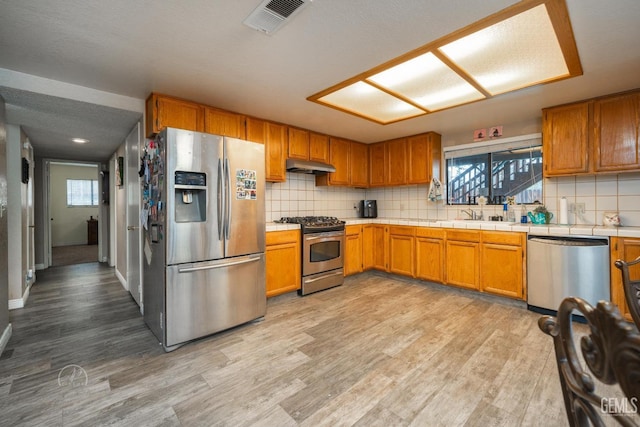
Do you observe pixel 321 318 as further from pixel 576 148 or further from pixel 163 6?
pixel 576 148

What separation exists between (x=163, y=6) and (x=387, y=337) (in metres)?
2.82

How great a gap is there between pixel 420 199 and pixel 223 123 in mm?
3168

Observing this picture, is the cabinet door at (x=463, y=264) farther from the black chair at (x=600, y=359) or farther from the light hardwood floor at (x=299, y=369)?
the black chair at (x=600, y=359)

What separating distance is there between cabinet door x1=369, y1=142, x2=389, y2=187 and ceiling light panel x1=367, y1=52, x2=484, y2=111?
63.5 inches

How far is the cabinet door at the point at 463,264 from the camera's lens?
354 cm

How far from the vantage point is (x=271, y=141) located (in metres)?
3.68

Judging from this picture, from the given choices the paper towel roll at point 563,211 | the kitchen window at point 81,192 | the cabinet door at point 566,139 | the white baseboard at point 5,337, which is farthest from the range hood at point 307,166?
the kitchen window at point 81,192

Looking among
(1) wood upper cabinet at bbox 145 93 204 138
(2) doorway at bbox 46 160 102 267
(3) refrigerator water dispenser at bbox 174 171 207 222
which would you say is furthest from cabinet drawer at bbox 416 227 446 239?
(2) doorway at bbox 46 160 102 267

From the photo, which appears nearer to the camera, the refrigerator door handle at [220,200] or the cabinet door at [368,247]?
the refrigerator door handle at [220,200]

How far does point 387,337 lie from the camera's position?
2.53 metres

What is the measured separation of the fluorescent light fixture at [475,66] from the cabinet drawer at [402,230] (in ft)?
5.36

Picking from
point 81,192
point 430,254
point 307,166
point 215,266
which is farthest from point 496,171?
point 81,192

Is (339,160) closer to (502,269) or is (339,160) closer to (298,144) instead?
(298,144)

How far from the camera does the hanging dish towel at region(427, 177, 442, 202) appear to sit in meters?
4.26
